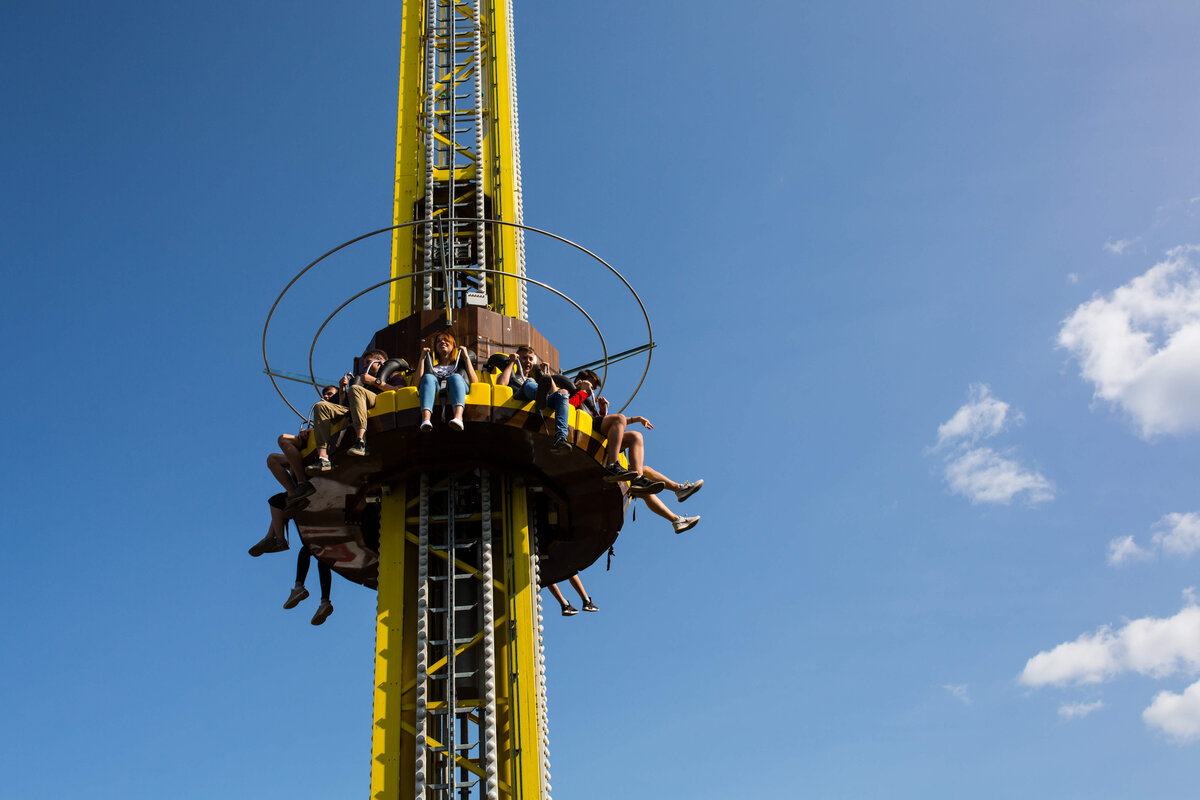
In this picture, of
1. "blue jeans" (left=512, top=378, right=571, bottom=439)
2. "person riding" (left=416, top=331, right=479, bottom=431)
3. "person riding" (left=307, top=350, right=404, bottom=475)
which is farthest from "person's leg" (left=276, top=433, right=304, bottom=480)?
"blue jeans" (left=512, top=378, right=571, bottom=439)

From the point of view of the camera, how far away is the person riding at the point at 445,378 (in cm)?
2005

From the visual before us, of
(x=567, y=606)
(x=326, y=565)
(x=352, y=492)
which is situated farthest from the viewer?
(x=567, y=606)

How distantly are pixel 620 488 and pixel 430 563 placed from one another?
12.5ft

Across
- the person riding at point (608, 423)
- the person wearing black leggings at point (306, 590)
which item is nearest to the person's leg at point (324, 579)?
the person wearing black leggings at point (306, 590)

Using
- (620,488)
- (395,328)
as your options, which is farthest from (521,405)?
(395,328)

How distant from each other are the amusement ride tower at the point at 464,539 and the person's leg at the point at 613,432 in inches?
12.3

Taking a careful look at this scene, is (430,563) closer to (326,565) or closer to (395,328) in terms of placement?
(326,565)

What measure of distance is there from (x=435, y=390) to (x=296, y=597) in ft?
17.2

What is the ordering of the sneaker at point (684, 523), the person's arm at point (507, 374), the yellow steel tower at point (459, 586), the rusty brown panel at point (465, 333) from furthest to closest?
the rusty brown panel at point (465, 333), the sneaker at point (684, 523), the person's arm at point (507, 374), the yellow steel tower at point (459, 586)

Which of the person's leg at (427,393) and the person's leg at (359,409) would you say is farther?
the person's leg at (359,409)

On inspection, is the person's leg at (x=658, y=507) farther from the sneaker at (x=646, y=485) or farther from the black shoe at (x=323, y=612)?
the black shoe at (x=323, y=612)

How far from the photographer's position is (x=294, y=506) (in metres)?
21.2

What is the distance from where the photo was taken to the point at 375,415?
2067 cm

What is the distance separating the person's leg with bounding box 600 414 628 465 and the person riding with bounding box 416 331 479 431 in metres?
2.52
